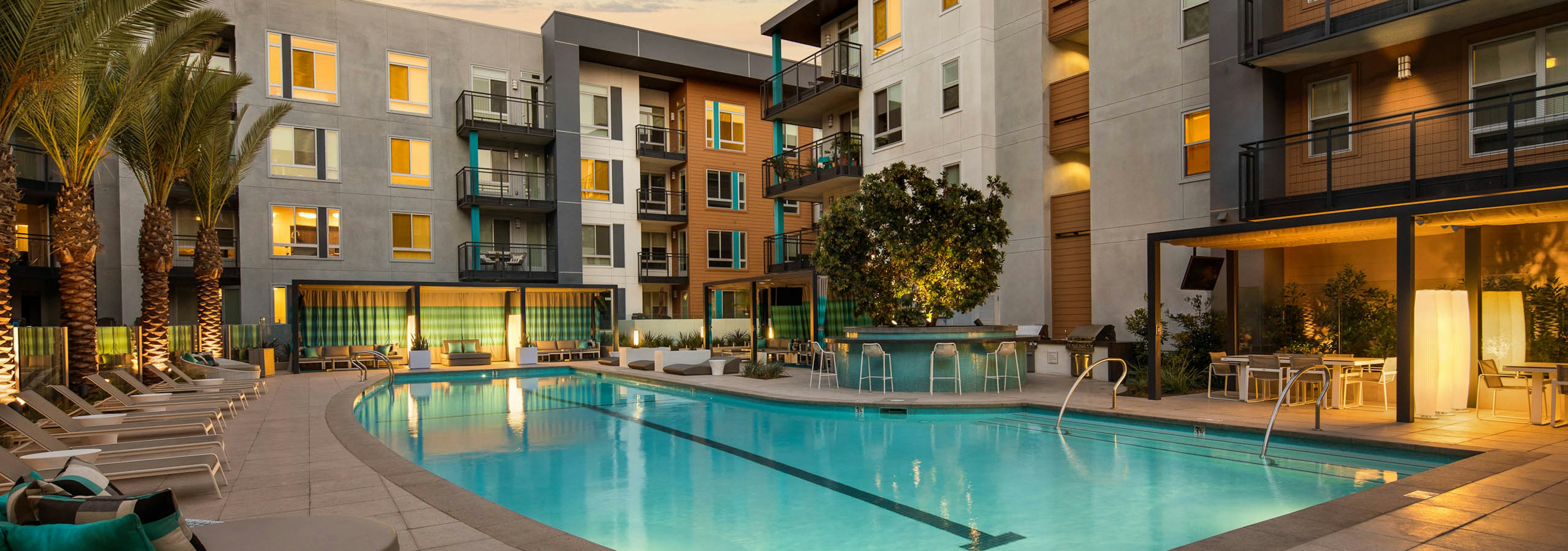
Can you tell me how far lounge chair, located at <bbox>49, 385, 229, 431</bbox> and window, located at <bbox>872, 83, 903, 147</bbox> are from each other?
14.7 meters

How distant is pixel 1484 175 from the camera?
10.7m

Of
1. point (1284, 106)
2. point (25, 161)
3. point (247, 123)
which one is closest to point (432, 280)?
point (247, 123)

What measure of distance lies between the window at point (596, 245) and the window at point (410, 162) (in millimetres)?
5047

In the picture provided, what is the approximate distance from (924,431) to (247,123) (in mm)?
20601

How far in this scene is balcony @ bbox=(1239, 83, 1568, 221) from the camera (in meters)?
10.3

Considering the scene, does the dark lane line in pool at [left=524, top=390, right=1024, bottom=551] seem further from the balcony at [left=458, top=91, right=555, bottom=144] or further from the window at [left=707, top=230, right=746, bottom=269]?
the window at [left=707, top=230, right=746, bottom=269]

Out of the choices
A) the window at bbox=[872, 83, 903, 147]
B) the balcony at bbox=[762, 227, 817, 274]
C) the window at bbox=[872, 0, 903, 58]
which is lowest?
the balcony at bbox=[762, 227, 817, 274]

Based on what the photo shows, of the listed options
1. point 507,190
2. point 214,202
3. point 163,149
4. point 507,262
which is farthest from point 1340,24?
point 507,190

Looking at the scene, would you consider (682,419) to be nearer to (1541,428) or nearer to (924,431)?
(924,431)

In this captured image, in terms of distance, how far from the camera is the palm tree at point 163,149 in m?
14.3

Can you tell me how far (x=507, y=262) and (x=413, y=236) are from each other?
2705 millimetres

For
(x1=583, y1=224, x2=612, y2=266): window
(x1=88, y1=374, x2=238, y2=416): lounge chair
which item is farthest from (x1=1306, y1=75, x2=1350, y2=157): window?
(x1=583, y1=224, x2=612, y2=266): window

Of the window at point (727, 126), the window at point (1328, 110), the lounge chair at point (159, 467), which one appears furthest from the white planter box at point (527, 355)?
the window at point (1328, 110)

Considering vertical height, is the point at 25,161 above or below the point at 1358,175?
above
